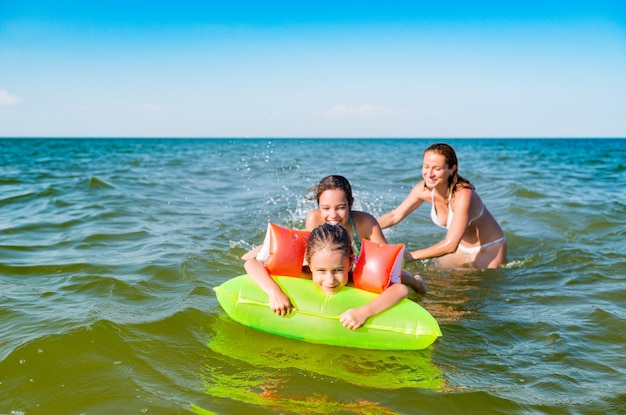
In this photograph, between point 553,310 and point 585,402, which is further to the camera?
point 553,310

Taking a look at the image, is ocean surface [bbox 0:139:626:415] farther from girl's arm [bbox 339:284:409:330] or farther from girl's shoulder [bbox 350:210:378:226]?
girl's shoulder [bbox 350:210:378:226]

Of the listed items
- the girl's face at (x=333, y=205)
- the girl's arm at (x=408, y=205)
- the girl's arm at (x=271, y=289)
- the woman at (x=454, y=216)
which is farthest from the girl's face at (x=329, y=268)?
the girl's arm at (x=408, y=205)

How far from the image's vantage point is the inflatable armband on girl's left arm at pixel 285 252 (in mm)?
4062

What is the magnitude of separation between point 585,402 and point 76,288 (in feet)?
14.0

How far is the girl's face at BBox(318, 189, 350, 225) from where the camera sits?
4559 mm

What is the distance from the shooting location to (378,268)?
3939 mm

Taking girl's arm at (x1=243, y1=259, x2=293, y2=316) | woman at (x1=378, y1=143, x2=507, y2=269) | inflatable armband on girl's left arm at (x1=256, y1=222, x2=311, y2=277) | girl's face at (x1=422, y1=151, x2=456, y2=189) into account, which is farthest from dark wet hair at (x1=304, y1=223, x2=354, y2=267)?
girl's face at (x1=422, y1=151, x2=456, y2=189)

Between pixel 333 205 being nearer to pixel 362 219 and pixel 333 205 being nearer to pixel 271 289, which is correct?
pixel 362 219

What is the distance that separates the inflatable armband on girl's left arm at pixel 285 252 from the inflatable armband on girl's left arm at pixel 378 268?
0.45 m

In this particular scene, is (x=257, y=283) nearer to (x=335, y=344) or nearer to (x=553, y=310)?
(x=335, y=344)

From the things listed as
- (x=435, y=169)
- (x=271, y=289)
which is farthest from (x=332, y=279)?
(x=435, y=169)

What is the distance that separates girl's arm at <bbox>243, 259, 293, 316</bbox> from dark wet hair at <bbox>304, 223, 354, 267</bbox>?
33 cm

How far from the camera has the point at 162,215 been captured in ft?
30.0

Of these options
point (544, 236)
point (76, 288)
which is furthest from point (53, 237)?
point (544, 236)
